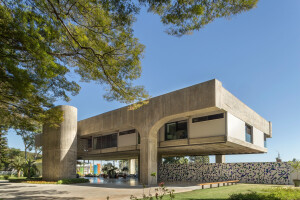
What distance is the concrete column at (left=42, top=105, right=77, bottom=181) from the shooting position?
23.3 metres

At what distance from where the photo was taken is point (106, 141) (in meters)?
27.0

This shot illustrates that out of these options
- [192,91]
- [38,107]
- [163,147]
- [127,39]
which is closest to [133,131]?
[163,147]

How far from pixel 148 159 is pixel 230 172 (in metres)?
8.92

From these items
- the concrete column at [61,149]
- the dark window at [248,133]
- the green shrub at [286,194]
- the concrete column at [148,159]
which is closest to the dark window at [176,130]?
the concrete column at [148,159]

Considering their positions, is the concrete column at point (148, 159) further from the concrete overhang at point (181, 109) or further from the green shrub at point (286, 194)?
the green shrub at point (286, 194)

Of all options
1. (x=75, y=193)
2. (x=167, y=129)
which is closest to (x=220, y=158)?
(x=167, y=129)

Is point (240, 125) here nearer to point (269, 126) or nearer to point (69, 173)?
point (269, 126)

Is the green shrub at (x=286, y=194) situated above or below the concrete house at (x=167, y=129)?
below

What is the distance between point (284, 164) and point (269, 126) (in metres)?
7.51

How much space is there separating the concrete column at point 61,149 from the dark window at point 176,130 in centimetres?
1018

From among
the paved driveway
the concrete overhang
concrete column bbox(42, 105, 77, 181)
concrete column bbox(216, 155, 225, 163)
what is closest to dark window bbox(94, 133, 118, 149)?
the concrete overhang

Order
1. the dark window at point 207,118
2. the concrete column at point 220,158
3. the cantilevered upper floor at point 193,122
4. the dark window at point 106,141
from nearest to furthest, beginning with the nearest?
the cantilevered upper floor at point 193,122 < the dark window at point 207,118 < the dark window at point 106,141 < the concrete column at point 220,158

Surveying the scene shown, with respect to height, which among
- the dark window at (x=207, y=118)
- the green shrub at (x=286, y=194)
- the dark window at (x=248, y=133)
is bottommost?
the green shrub at (x=286, y=194)

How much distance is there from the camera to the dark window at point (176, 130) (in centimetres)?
1950
